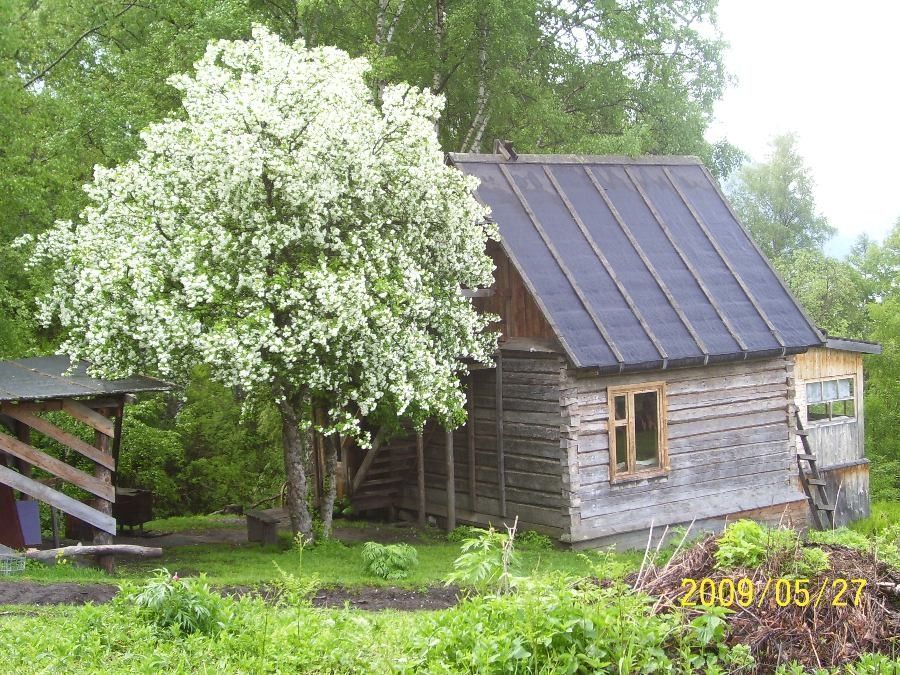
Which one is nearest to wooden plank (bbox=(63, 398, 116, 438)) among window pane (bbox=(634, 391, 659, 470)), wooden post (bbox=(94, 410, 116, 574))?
wooden post (bbox=(94, 410, 116, 574))

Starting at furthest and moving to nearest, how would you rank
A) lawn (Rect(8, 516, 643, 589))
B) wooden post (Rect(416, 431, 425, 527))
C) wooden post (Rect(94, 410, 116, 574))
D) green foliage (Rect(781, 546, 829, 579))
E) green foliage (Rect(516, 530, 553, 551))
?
wooden post (Rect(416, 431, 425, 527)), green foliage (Rect(516, 530, 553, 551)), wooden post (Rect(94, 410, 116, 574)), lawn (Rect(8, 516, 643, 589)), green foliage (Rect(781, 546, 829, 579))

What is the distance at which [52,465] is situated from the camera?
50.4ft

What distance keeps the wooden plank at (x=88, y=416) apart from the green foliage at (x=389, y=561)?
422 cm

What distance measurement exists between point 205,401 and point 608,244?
11793 millimetres

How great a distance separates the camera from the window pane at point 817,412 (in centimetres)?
2408

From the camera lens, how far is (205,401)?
26.9 meters

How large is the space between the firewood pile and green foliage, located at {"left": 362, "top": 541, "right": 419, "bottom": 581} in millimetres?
6935

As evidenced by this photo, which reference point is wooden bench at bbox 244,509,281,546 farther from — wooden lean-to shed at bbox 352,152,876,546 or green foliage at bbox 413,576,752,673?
green foliage at bbox 413,576,752,673

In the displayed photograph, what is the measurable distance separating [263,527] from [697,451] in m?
8.12

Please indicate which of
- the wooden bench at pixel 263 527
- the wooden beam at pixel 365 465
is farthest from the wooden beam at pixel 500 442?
the wooden bench at pixel 263 527

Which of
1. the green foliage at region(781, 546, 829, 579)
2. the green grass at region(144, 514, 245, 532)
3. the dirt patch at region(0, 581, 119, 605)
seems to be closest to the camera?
the green foliage at region(781, 546, 829, 579)

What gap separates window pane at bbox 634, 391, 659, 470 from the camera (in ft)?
64.0

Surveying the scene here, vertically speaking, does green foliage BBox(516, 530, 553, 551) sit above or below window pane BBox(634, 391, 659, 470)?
below

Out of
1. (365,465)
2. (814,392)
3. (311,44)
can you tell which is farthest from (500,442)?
(311,44)
